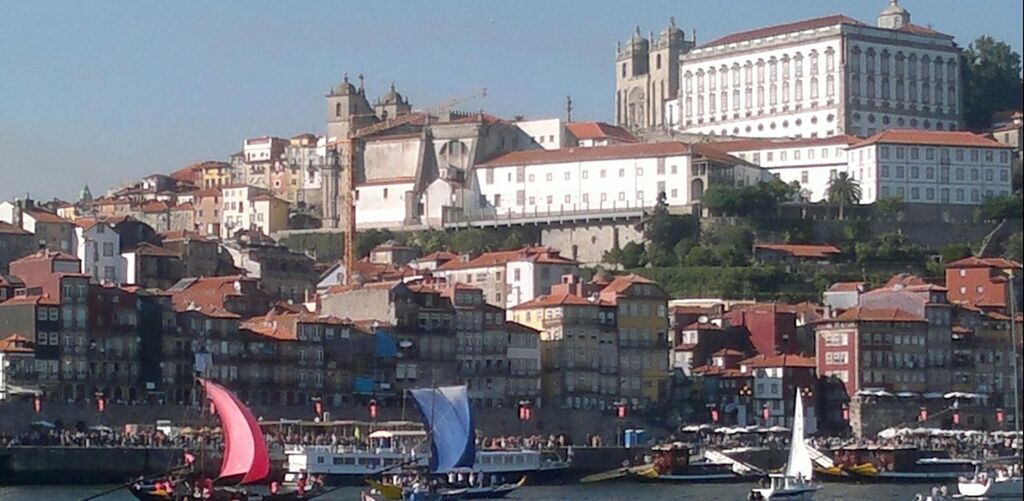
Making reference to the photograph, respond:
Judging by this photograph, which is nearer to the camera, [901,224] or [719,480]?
[719,480]

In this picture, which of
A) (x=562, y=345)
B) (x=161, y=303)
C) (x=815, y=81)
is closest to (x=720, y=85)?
(x=815, y=81)

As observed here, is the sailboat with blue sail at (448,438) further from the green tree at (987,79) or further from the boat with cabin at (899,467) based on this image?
the green tree at (987,79)

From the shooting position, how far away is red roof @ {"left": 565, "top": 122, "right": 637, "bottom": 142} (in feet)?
471

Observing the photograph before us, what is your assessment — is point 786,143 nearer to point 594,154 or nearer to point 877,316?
point 594,154

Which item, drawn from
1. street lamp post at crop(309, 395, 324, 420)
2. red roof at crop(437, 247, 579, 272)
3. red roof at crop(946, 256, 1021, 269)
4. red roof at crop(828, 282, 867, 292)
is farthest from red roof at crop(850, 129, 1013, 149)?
street lamp post at crop(309, 395, 324, 420)

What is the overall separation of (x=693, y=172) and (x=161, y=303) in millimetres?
42152

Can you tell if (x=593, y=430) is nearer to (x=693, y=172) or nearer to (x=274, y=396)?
(x=274, y=396)

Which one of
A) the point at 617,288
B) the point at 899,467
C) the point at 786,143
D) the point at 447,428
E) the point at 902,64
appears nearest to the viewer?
the point at 447,428

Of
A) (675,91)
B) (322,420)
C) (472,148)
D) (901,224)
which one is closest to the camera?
(322,420)

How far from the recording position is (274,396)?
9119 cm

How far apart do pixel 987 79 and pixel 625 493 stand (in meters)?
80.3

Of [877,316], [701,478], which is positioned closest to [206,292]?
[701,478]

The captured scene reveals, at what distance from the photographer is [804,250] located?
12338 cm

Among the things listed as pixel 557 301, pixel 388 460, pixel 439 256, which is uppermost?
pixel 439 256
